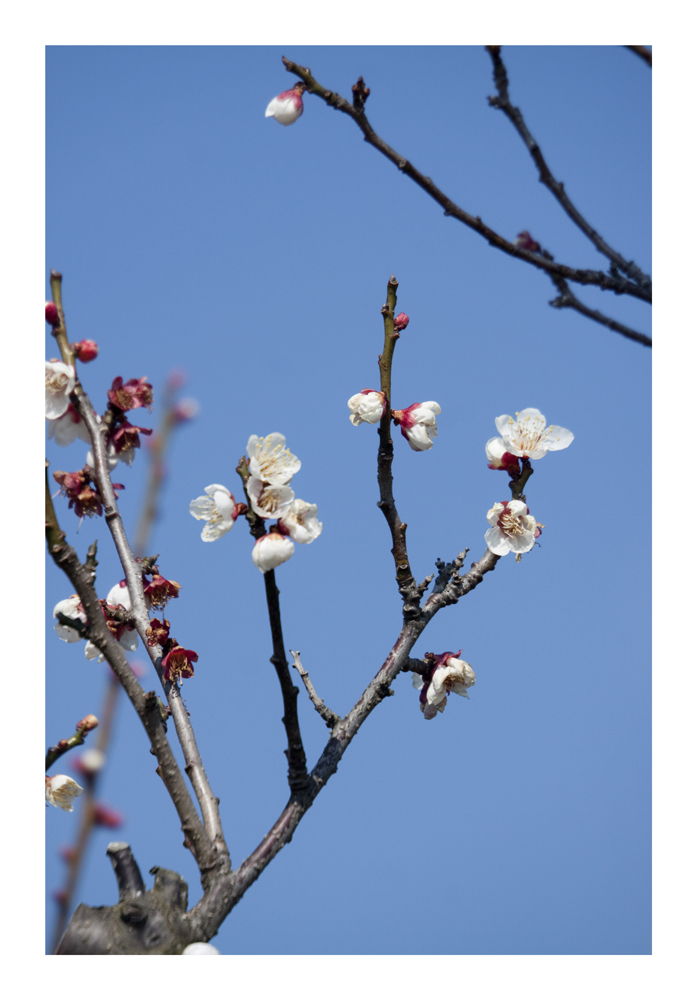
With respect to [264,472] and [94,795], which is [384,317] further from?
[94,795]

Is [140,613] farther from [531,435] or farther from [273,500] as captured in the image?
[531,435]

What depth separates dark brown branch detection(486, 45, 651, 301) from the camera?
5.46ft

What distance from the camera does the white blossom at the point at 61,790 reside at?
1.60 metres

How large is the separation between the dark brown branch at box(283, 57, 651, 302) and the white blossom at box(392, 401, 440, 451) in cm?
35

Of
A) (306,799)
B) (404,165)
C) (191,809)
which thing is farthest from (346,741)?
(404,165)

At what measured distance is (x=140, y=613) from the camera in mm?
1650

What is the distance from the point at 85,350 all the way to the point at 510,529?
1044mm

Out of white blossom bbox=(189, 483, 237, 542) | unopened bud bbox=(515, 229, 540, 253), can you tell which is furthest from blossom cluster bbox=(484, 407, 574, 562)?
unopened bud bbox=(515, 229, 540, 253)

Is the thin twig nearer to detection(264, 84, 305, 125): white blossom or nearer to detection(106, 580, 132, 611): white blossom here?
detection(106, 580, 132, 611): white blossom

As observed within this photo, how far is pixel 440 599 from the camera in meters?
A: 1.62

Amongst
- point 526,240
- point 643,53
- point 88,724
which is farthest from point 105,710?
point 526,240

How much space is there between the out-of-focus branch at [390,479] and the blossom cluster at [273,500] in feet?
0.78

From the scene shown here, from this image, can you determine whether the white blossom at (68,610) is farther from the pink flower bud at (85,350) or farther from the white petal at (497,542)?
the white petal at (497,542)

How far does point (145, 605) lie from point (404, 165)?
3.48ft
